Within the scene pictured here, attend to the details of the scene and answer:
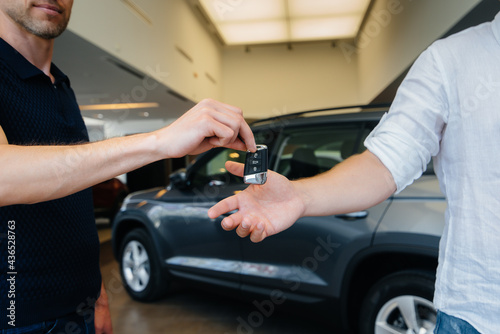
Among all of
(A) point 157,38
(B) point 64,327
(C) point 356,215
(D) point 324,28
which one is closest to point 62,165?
(B) point 64,327

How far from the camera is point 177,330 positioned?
2576 millimetres

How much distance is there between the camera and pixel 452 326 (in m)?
0.72

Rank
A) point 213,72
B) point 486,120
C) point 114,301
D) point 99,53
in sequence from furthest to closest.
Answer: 1. point 213,72
2. point 99,53
3. point 114,301
4. point 486,120

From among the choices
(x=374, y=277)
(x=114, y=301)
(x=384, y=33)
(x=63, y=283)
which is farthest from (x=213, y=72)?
(x=63, y=283)

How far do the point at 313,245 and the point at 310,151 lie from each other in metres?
0.61

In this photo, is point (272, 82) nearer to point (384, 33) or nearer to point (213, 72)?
point (213, 72)

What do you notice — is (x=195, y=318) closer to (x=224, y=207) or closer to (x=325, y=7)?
(x=224, y=207)

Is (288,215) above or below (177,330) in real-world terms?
above

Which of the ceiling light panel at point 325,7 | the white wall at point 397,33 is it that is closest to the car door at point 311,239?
the white wall at point 397,33

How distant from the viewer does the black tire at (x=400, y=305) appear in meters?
1.76

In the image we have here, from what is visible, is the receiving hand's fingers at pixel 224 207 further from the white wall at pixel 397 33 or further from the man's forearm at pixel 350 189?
the white wall at pixel 397 33

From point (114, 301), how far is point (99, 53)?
3.32 metres

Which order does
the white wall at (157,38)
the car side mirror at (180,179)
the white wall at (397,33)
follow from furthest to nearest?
the white wall at (397,33) → the white wall at (157,38) → the car side mirror at (180,179)

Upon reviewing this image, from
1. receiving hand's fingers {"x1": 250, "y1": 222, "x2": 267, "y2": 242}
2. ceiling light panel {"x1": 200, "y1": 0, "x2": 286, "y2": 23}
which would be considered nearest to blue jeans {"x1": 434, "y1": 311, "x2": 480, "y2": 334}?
receiving hand's fingers {"x1": 250, "y1": 222, "x2": 267, "y2": 242}
